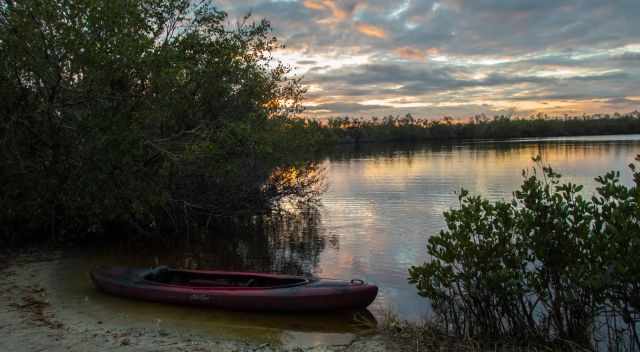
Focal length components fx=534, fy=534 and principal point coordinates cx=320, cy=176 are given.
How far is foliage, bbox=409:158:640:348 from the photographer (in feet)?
24.5

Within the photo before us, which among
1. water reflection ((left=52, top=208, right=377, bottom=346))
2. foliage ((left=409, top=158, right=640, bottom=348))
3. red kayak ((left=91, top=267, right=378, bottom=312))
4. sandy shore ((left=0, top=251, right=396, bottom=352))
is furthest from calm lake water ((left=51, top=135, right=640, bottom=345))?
foliage ((left=409, top=158, right=640, bottom=348))

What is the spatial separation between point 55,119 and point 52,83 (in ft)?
3.69

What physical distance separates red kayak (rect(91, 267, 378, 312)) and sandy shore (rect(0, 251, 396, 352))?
49.0 inches

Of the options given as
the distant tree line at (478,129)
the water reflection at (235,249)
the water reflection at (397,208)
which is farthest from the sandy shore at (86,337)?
the distant tree line at (478,129)

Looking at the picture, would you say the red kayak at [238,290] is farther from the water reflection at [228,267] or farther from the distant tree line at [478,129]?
the distant tree line at [478,129]

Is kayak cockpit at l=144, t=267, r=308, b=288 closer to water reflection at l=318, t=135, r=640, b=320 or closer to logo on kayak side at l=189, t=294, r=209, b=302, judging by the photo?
logo on kayak side at l=189, t=294, r=209, b=302

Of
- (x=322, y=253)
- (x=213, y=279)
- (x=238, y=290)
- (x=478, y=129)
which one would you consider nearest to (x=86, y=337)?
(x=238, y=290)

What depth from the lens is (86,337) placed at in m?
9.02

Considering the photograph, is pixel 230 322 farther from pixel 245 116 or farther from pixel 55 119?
pixel 245 116

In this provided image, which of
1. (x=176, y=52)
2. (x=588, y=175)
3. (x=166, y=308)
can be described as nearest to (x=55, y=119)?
(x=176, y=52)

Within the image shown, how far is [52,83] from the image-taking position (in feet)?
42.4

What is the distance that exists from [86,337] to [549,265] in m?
7.64

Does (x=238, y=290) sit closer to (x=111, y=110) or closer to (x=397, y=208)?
(x=111, y=110)

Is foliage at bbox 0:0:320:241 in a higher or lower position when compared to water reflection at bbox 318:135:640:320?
higher
